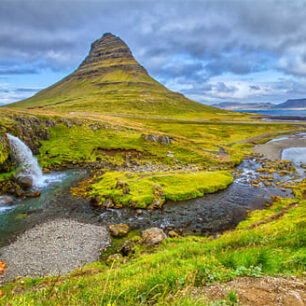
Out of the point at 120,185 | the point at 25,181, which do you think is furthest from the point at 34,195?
the point at 120,185

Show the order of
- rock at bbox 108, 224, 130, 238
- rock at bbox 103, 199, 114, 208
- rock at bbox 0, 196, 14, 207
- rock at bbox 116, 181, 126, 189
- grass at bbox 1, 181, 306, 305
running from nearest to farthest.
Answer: grass at bbox 1, 181, 306, 305 → rock at bbox 108, 224, 130, 238 → rock at bbox 0, 196, 14, 207 → rock at bbox 103, 199, 114, 208 → rock at bbox 116, 181, 126, 189

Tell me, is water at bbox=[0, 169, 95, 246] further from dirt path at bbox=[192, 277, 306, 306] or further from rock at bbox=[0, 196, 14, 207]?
dirt path at bbox=[192, 277, 306, 306]

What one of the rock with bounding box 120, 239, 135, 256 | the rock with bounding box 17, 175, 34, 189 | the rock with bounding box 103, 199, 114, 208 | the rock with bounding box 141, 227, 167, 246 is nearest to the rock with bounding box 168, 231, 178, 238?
the rock with bounding box 141, 227, 167, 246

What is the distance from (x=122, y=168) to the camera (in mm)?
47250

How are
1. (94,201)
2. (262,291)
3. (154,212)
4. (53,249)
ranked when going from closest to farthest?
(262,291) < (53,249) < (154,212) < (94,201)

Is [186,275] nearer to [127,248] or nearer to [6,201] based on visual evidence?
[127,248]

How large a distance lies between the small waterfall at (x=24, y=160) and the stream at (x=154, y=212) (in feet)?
19.6

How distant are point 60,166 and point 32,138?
15070 millimetres

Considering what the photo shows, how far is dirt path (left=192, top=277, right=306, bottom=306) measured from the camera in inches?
171

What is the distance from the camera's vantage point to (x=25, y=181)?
114ft

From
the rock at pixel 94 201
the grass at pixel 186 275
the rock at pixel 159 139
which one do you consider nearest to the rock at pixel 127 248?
the grass at pixel 186 275

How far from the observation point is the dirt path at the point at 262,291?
14.2 feet

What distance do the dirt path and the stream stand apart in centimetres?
1836

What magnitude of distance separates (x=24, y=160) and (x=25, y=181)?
33.4ft
